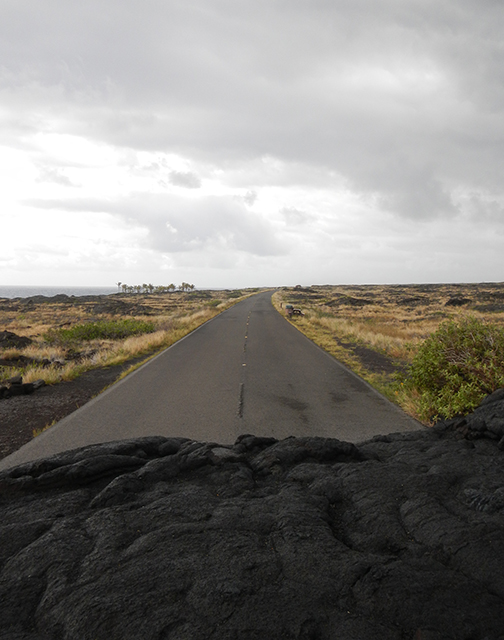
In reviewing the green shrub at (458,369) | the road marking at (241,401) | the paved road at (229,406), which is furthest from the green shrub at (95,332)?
the green shrub at (458,369)

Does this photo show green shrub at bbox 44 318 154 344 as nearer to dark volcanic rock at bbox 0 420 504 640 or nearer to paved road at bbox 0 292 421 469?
paved road at bbox 0 292 421 469

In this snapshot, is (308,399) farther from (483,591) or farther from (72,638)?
(72,638)

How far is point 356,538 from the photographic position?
10.2 ft

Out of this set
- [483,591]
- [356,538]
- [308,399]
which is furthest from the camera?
[308,399]

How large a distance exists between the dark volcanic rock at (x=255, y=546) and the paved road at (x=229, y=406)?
2.39 meters

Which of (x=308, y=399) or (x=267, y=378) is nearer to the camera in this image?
(x=308, y=399)

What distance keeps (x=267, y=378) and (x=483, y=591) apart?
31.2 feet

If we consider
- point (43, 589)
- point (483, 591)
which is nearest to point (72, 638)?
point (43, 589)

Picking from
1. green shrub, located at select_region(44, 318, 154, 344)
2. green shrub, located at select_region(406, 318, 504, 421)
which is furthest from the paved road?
green shrub, located at select_region(44, 318, 154, 344)

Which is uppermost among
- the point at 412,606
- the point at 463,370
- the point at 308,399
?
the point at 463,370

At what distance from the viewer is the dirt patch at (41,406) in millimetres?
7240

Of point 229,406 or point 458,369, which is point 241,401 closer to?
point 229,406

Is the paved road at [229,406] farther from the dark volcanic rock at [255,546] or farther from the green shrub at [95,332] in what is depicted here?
the green shrub at [95,332]

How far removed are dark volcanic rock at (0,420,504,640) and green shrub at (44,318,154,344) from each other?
58.4ft
